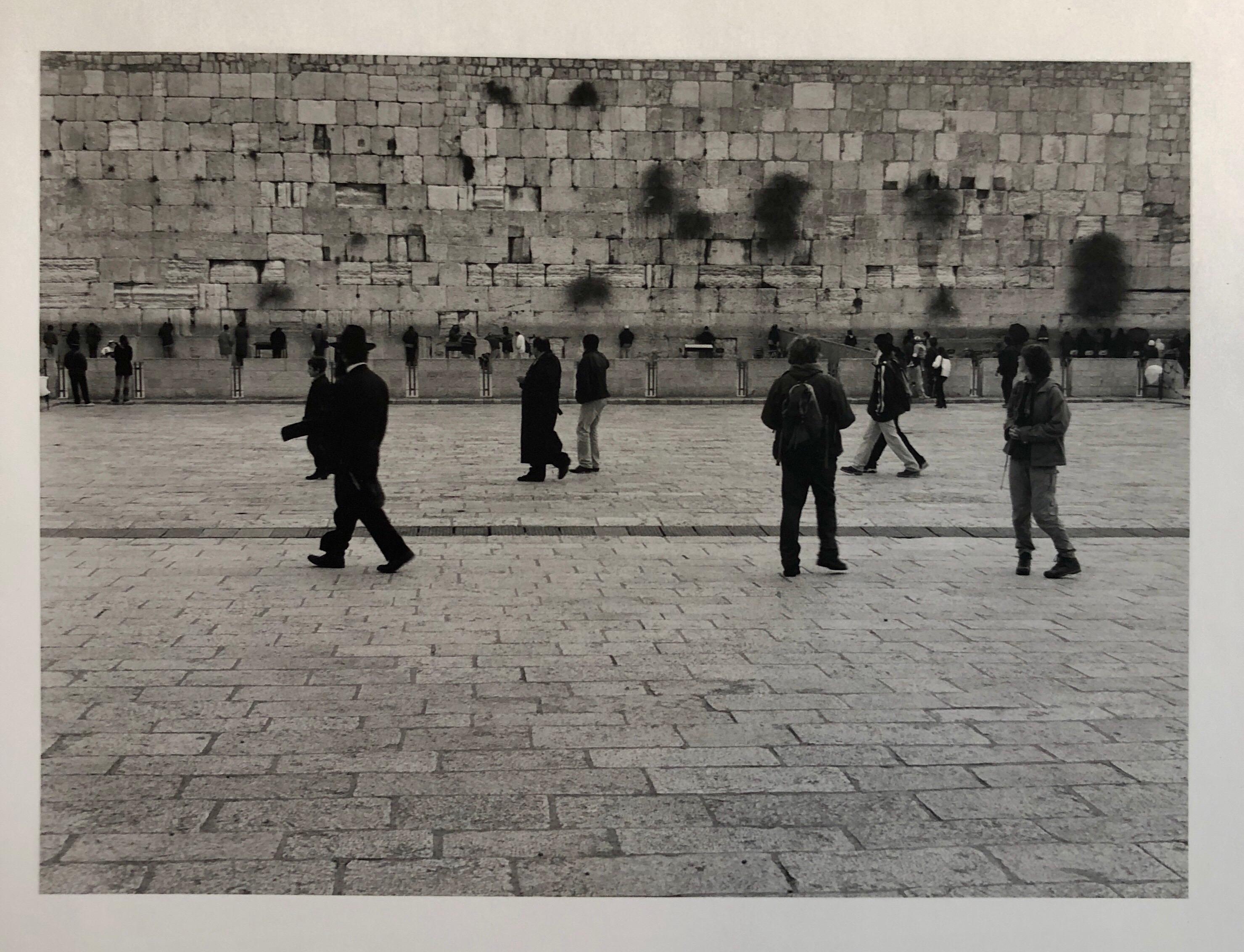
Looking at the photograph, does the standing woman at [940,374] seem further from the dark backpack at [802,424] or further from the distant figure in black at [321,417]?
the distant figure in black at [321,417]

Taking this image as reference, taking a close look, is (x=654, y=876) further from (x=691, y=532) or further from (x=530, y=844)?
(x=691, y=532)

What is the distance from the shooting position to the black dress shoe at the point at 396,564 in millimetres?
6883

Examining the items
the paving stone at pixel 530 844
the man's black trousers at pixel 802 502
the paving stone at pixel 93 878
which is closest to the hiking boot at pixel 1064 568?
the man's black trousers at pixel 802 502

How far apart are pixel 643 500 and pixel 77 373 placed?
7027mm

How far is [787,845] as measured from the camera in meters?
3.59

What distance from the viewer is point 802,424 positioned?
262 inches

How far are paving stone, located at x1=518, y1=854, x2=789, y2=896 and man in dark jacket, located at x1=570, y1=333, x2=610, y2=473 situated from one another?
7241mm

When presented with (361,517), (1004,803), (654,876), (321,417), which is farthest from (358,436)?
(1004,803)

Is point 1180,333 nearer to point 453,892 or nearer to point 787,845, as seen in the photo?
point 787,845

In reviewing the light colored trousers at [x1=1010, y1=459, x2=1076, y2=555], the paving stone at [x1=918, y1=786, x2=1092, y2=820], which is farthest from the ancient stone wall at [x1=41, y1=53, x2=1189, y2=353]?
the paving stone at [x1=918, y1=786, x2=1092, y2=820]

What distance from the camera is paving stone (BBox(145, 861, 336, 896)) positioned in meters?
3.47

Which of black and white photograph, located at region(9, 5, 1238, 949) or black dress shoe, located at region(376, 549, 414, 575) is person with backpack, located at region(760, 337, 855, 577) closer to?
black and white photograph, located at region(9, 5, 1238, 949)

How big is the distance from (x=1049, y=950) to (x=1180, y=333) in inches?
98.0

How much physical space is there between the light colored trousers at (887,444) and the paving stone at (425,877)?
7.40 meters
